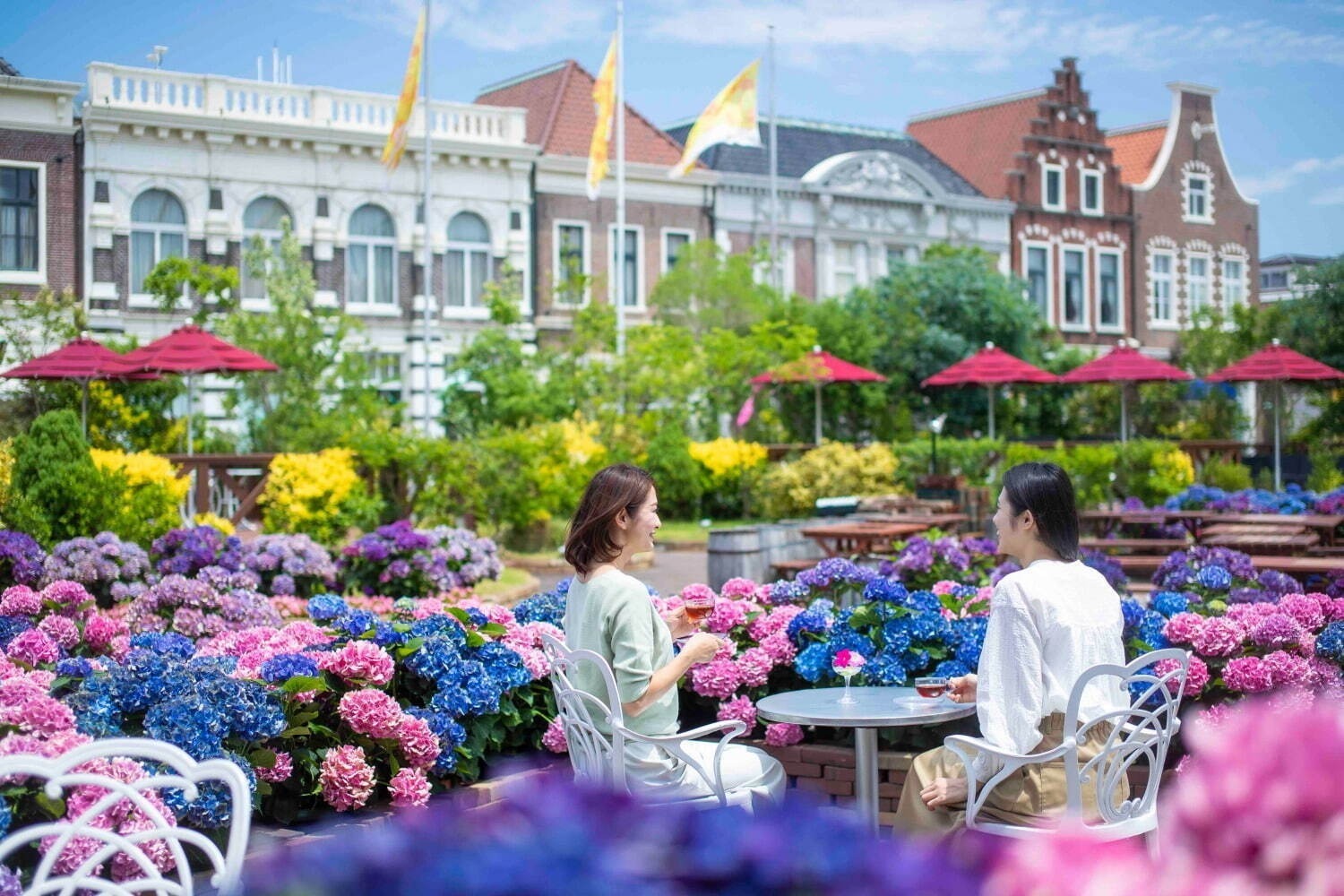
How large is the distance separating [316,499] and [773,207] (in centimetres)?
1866

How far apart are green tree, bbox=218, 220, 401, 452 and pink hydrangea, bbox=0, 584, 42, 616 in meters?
13.7

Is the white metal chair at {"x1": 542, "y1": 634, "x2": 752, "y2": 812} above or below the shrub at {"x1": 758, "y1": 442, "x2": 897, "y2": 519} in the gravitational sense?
below

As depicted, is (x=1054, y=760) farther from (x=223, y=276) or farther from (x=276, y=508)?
(x=223, y=276)

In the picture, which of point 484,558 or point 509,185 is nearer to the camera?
point 484,558

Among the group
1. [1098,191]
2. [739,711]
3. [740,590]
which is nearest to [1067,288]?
[1098,191]

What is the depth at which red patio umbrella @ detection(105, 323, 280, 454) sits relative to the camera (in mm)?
17016

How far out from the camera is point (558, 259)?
3005 cm

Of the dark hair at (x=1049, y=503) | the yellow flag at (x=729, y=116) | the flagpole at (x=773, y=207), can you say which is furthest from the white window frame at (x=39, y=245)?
the dark hair at (x=1049, y=503)

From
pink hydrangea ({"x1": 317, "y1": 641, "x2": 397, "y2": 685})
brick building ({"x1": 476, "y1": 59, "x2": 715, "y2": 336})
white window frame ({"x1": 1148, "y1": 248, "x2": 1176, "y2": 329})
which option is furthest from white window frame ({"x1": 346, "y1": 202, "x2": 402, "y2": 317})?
pink hydrangea ({"x1": 317, "y1": 641, "x2": 397, "y2": 685})

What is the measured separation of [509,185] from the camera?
96.3 ft

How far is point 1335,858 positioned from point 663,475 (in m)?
21.7

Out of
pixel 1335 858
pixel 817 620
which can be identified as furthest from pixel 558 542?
pixel 1335 858

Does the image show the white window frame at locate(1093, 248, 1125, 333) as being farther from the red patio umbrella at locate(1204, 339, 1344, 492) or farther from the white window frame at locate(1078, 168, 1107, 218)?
the red patio umbrella at locate(1204, 339, 1344, 492)

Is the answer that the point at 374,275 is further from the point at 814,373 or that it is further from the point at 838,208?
the point at 838,208
